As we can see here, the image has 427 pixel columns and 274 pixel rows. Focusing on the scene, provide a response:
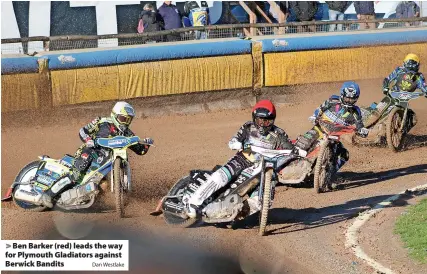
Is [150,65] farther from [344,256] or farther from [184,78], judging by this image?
[344,256]

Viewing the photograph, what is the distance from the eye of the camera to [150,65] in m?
19.4

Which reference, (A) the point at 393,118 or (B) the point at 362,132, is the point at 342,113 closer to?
(B) the point at 362,132

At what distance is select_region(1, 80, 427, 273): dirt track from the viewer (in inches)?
422

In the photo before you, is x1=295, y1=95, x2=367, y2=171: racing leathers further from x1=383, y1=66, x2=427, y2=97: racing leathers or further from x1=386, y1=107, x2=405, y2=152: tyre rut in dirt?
x1=383, y1=66, x2=427, y2=97: racing leathers

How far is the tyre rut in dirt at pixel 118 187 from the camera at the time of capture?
11698 millimetres

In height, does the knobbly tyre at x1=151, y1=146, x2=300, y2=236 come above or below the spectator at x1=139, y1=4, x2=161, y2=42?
below

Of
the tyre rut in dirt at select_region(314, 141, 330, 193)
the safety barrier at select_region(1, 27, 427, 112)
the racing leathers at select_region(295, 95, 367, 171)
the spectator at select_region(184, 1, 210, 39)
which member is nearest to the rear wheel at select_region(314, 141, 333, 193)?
the tyre rut in dirt at select_region(314, 141, 330, 193)

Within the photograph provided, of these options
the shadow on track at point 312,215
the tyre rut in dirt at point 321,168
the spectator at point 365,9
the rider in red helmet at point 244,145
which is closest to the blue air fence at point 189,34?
the spectator at point 365,9

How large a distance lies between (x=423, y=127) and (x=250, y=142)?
9.36 meters

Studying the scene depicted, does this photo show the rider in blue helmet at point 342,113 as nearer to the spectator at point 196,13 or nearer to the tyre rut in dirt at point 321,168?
the tyre rut in dirt at point 321,168

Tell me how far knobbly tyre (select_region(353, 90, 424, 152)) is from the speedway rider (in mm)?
6283

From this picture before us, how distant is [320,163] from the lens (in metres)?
13.6

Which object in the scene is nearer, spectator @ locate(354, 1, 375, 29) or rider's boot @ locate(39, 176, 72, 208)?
rider's boot @ locate(39, 176, 72, 208)

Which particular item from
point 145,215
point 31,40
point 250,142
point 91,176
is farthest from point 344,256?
point 31,40
